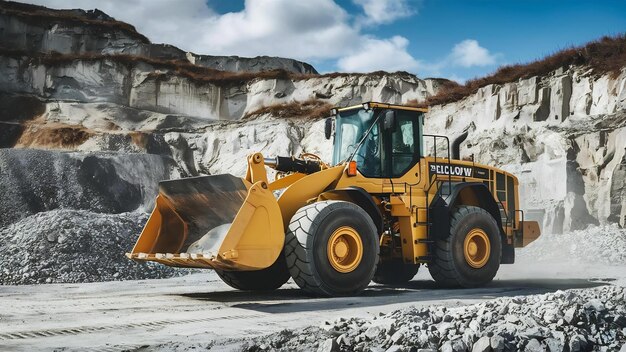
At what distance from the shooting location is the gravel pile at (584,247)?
48.1 feet

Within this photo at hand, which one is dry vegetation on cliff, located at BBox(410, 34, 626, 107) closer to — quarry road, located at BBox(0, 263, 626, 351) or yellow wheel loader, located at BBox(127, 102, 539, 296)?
quarry road, located at BBox(0, 263, 626, 351)

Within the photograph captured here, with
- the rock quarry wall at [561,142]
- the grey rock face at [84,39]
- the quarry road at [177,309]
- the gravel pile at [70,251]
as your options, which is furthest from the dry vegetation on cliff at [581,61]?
the grey rock face at [84,39]

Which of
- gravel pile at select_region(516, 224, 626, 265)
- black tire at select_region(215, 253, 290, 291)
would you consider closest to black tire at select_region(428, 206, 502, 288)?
black tire at select_region(215, 253, 290, 291)

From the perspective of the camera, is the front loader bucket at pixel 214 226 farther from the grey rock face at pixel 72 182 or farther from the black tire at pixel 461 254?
the grey rock face at pixel 72 182

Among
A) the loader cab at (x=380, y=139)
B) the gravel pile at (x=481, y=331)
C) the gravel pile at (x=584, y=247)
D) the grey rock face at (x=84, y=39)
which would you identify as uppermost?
the grey rock face at (x=84, y=39)

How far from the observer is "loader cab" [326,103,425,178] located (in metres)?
9.61

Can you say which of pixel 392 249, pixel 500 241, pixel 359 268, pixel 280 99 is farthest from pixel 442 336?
pixel 280 99

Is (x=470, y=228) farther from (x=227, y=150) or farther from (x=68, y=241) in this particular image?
(x=227, y=150)

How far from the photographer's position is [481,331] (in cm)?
476

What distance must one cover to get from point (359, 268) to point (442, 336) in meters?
3.86

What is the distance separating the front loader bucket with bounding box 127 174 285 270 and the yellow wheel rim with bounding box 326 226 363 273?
73 centimetres

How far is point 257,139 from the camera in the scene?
32.7 m

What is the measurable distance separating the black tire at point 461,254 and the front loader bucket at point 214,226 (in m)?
2.85

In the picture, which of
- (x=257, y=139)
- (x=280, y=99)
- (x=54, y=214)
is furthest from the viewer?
(x=280, y=99)
